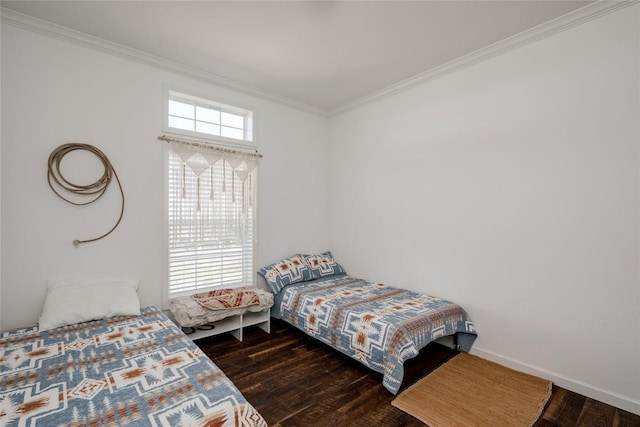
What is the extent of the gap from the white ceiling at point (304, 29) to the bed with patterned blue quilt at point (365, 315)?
2392 millimetres

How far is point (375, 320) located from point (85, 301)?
7.95 feet

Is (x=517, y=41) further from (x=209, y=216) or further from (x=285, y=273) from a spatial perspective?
(x=209, y=216)

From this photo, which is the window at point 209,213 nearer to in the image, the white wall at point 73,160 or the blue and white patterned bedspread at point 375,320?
the white wall at point 73,160

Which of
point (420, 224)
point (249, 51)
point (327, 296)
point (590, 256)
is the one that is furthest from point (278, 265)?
point (590, 256)

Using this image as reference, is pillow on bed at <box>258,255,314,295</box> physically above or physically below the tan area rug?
above

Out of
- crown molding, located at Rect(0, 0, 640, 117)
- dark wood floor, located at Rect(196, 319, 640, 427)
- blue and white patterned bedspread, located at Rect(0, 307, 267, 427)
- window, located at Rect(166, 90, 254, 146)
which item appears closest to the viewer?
blue and white patterned bedspread, located at Rect(0, 307, 267, 427)

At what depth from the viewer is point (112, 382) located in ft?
5.20

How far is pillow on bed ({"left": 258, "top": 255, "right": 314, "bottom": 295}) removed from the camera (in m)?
3.56

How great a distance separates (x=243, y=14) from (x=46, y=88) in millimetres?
1795

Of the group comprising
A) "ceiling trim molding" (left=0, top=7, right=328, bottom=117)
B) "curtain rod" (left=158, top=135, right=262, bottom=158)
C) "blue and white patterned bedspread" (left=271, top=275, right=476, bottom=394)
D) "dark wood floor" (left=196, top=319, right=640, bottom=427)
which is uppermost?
"ceiling trim molding" (left=0, top=7, right=328, bottom=117)

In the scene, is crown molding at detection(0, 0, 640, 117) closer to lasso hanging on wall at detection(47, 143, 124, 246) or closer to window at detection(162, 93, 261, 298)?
window at detection(162, 93, 261, 298)

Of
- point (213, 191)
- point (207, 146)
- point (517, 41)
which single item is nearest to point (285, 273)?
point (213, 191)

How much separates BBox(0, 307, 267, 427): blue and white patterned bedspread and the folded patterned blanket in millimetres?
667

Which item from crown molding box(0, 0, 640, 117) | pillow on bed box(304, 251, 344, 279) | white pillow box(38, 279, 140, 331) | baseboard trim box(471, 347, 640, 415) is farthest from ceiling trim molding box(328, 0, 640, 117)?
white pillow box(38, 279, 140, 331)
